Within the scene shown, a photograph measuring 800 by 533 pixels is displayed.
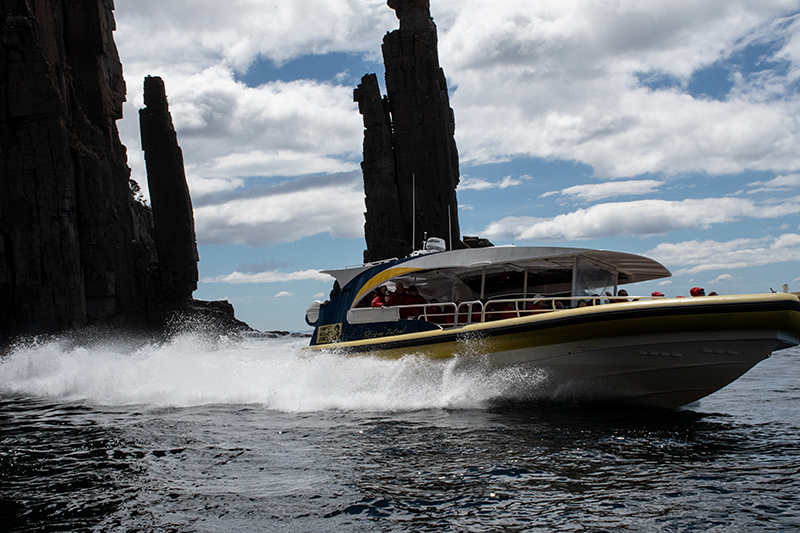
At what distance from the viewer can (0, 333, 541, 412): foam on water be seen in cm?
875

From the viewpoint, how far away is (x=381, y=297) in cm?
1091

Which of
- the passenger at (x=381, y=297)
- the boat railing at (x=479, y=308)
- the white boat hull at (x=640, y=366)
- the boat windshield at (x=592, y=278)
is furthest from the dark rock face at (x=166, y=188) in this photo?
the white boat hull at (x=640, y=366)

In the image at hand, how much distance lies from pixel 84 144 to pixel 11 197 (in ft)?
25.0

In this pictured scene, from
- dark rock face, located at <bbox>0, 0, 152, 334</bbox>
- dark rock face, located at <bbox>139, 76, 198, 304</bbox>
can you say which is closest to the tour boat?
dark rock face, located at <bbox>0, 0, 152, 334</bbox>

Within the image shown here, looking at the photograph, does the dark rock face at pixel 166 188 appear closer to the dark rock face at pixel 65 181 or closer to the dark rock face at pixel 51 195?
the dark rock face at pixel 65 181

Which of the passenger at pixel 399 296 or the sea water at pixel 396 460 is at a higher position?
the passenger at pixel 399 296

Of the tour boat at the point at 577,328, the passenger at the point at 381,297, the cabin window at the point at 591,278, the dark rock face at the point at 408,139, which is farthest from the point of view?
the dark rock face at the point at 408,139

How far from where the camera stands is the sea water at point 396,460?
4.39 m

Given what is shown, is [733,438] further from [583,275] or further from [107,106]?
[107,106]

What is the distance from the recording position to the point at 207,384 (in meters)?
11.8

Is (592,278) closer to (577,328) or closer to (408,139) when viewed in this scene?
(577,328)

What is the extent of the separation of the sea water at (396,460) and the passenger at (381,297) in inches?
43.2

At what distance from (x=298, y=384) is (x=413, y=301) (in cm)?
237

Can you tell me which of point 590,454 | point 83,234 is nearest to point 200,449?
point 590,454
